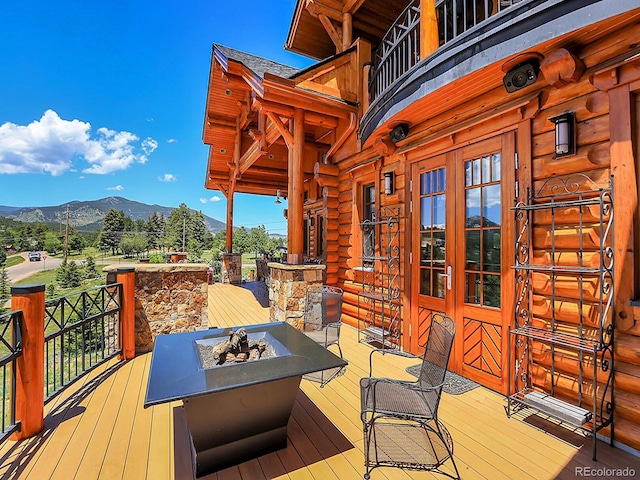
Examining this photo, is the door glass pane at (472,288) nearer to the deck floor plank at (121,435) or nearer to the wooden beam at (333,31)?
the deck floor plank at (121,435)

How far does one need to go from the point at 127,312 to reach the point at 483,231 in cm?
427

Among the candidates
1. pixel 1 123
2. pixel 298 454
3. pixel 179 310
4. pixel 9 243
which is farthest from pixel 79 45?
pixel 1 123

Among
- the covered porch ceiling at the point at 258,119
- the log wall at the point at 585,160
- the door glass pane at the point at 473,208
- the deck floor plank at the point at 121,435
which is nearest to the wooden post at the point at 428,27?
the log wall at the point at 585,160

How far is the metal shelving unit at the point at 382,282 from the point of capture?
4184mm

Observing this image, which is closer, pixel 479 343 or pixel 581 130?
pixel 581 130

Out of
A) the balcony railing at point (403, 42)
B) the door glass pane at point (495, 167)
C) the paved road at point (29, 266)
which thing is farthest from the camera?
the paved road at point (29, 266)

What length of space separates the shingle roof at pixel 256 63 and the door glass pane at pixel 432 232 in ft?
9.26

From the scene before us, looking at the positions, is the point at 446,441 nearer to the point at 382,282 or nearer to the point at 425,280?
the point at 425,280

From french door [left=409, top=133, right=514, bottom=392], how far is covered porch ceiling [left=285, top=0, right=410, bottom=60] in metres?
3.65

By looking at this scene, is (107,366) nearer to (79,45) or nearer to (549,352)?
(549,352)

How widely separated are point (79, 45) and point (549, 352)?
56.4 meters

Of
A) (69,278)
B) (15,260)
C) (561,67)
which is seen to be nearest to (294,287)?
(561,67)

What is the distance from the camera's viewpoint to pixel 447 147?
11.3 ft

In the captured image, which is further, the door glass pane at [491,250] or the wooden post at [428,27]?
→ the door glass pane at [491,250]
